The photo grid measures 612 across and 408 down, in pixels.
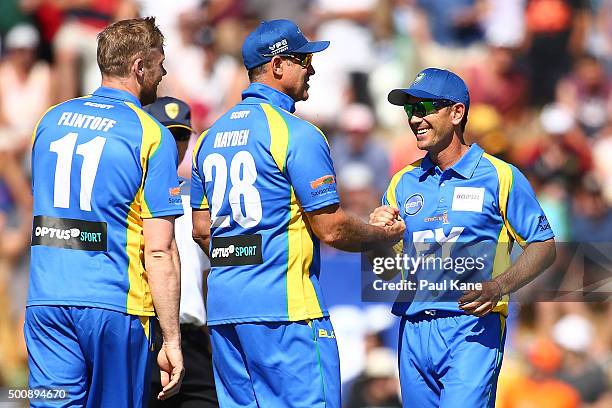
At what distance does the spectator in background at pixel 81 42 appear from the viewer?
35.8 ft

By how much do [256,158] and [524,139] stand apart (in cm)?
577

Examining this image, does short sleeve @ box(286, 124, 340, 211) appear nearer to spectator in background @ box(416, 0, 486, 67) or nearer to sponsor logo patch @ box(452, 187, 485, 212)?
sponsor logo patch @ box(452, 187, 485, 212)

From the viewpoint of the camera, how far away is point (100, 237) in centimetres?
488

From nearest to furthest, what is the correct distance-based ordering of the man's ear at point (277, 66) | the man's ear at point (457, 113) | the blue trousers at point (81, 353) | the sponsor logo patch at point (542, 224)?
the blue trousers at point (81, 353) → the man's ear at point (277, 66) → the sponsor logo patch at point (542, 224) → the man's ear at point (457, 113)

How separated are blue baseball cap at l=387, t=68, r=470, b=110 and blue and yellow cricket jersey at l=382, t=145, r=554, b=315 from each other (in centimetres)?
33

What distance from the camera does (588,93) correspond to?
34.1 feet

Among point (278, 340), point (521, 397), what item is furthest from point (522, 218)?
point (521, 397)

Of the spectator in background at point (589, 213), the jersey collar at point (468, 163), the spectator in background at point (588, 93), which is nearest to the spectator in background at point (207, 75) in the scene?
the spectator in background at point (588, 93)

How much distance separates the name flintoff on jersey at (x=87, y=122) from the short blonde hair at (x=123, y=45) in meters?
0.29

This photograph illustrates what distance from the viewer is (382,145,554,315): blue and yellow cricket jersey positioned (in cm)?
545

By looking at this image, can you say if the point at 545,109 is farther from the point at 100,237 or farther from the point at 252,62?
the point at 100,237

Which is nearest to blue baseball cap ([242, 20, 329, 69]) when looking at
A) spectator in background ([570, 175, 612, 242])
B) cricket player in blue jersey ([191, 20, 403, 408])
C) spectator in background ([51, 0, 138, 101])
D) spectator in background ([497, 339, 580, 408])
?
cricket player in blue jersey ([191, 20, 403, 408])

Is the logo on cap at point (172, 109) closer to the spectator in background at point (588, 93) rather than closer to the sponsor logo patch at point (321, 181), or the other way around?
the sponsor logo patch at point (321, 181)

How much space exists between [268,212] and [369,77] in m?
5.74
